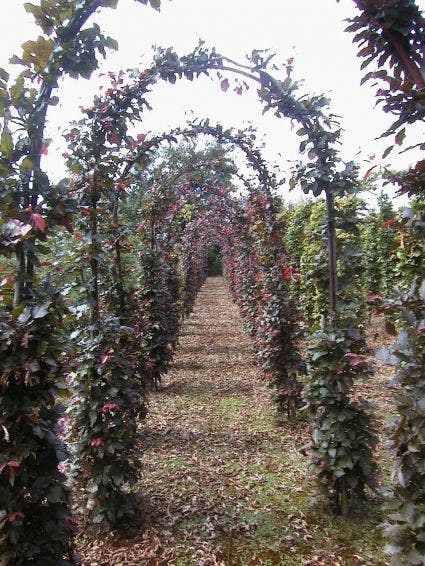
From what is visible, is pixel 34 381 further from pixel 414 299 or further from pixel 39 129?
pixel 414 299

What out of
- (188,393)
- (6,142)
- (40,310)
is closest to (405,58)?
(6,142)

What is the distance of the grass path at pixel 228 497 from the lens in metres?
2.78

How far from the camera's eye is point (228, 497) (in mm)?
3488

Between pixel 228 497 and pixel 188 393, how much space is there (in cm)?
300

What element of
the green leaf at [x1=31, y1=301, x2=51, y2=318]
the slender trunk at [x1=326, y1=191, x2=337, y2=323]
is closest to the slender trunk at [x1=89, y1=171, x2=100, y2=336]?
the green leaf at [x1=31, y1=301, x2=51, y2=318]

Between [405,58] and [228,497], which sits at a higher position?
[405,58]

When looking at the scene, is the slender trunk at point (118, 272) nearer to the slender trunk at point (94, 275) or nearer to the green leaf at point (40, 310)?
the slender trunk at point (94, 275)

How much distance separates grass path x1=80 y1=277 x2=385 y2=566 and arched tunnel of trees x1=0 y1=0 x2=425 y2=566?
0.06 ft

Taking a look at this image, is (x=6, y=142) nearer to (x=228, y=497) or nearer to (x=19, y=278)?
(x=19, y=278)

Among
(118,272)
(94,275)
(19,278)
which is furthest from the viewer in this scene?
(118,272)

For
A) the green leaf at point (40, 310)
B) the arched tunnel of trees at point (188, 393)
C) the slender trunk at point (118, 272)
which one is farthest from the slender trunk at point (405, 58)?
the slender trunk at point (118, 272)

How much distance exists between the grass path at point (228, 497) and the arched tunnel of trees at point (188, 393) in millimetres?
18

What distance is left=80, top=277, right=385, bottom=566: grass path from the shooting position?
278cm

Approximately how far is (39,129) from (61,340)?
93 cm
